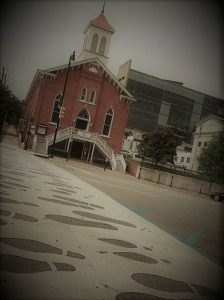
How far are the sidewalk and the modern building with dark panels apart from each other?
65.6 meters

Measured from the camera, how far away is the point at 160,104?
238ft

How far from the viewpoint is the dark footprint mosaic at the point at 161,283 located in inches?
120

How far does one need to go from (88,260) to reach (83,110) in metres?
30.1

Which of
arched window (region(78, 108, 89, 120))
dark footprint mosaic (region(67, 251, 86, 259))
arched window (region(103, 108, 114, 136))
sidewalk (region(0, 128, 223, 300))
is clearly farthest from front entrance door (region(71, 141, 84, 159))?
dark footprint mosaic (region(67, 251, 86, 259))

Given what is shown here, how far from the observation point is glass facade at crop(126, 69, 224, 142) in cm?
7012

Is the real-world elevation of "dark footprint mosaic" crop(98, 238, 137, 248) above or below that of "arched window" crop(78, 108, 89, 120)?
below

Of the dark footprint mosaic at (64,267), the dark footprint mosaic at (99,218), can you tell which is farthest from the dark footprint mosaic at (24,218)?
the dark footprint mosaic at (64,267)

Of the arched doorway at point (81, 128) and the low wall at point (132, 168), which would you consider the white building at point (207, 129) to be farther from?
the arched doorway at point (81, 128)

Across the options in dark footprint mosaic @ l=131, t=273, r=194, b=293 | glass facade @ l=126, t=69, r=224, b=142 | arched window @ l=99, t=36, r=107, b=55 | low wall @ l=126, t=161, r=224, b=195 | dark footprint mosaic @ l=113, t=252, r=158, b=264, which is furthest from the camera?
glass facade @ l=126, t=69, r=224, b=142

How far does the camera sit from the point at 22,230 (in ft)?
12.5

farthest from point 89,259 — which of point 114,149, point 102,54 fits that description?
point 102,54

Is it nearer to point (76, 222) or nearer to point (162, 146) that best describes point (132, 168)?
point (162, 146)

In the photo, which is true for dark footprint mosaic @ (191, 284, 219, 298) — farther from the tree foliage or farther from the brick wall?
the brick wall

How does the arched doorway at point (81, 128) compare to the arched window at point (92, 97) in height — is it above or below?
below
